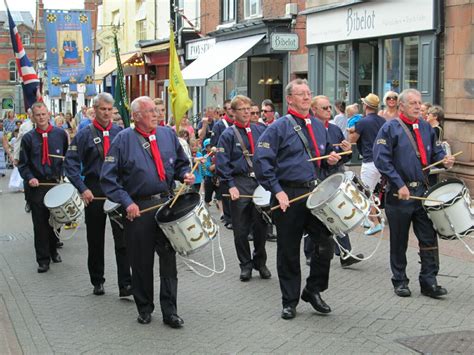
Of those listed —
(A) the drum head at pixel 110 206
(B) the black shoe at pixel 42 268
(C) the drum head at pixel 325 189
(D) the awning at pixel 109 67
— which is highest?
(D) the awning at pixel 109 67

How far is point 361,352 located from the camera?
19.8 feet

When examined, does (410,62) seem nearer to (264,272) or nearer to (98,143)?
(264,272)

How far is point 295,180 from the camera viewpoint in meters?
6.96

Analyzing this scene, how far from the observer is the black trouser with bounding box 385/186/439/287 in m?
7.66

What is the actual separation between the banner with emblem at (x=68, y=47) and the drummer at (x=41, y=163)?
11927mm

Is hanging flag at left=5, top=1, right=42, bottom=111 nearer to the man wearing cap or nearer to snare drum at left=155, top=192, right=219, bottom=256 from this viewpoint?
the man wearing cap

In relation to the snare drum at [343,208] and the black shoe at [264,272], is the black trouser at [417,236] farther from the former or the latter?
the black shoe at [264,272]

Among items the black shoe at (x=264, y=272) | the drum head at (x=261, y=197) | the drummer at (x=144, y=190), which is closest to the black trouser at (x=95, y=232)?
the drummer at (x=144, y=190)

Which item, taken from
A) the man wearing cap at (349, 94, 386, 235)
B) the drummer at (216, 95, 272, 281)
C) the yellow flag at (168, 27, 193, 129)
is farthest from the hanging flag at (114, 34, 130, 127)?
the drummer at (216, 95, 272, 281)

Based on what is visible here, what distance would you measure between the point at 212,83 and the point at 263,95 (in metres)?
3.64

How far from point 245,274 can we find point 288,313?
1756mm

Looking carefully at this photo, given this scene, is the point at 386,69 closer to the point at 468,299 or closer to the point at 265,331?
the point at 468,299

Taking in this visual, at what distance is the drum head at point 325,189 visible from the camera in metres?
6.68

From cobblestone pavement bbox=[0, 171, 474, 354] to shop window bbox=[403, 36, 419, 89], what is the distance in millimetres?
6741
